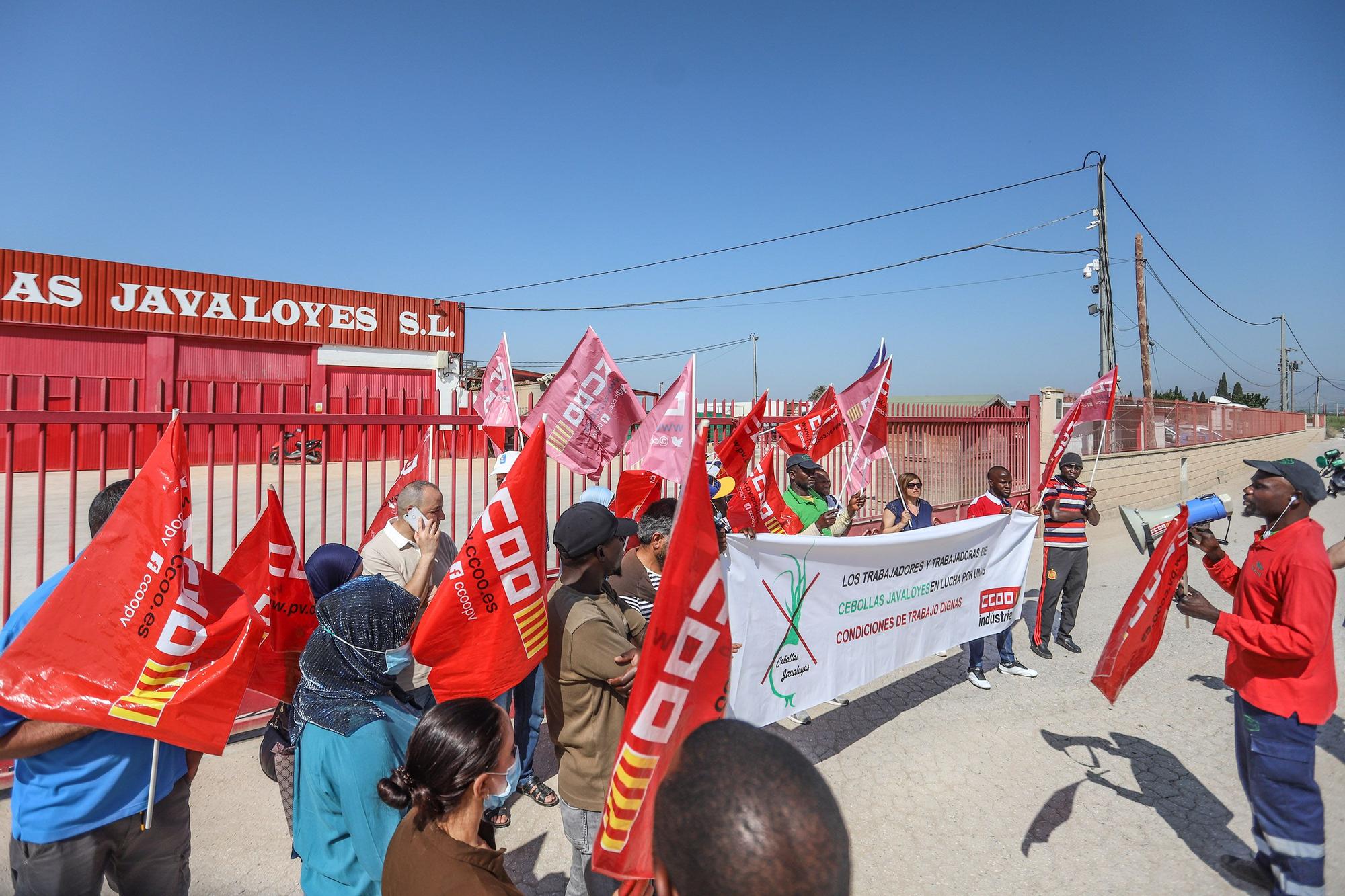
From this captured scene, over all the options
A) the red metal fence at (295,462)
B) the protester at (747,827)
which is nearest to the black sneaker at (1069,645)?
the red metal fence at (295,462)

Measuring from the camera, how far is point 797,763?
1074 millimetres

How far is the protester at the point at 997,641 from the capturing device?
18.6ft

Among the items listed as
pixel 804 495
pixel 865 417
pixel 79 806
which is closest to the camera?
pixel 79 806

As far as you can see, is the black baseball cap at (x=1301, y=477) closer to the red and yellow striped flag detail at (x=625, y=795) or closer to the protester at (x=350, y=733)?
the red and yellow striped flag detail at (x=625, y=795)

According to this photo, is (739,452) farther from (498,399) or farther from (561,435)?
(498,399)

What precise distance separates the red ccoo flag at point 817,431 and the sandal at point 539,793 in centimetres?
395

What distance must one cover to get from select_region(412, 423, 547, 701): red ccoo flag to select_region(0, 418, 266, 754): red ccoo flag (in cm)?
70

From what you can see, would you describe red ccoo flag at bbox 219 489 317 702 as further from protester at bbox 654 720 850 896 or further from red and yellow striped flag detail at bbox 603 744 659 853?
protester at bbox 654 720 850 896

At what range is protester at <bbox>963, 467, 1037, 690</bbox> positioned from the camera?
566 cm

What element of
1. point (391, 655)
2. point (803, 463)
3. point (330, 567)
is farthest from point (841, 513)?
point (391, 655)

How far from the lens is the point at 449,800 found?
1.70 metres

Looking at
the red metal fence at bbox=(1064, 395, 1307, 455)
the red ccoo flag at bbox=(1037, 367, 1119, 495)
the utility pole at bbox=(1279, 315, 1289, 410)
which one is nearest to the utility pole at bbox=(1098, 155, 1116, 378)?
the red metal fence at bbox=(1064, 395, 1307, 455)

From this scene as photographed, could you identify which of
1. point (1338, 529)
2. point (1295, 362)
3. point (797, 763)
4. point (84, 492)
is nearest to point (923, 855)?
point (797, 763)

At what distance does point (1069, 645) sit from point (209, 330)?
25.5 m
